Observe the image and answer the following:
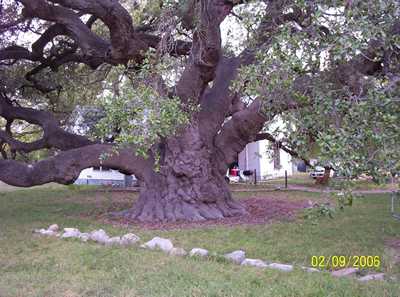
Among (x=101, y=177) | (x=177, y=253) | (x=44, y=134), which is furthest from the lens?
(x=101, y=177)

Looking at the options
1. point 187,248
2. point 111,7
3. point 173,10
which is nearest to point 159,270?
point 187,248

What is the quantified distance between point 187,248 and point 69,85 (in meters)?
9.89

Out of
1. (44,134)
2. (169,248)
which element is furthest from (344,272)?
(44,134)

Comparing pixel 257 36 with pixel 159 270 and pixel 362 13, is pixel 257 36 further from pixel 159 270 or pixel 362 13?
pixel 159 270

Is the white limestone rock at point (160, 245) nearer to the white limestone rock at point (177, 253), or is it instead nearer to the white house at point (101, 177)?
the white limestone rock at point (177, 253)

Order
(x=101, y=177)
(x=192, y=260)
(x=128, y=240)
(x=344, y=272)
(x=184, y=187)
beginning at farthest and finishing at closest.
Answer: (x=101, y=177) → (x=184, y=187) → (x=128, y=240) → (x=192, y=260) → (x=344, y=272)

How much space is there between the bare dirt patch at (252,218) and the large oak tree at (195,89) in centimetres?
44

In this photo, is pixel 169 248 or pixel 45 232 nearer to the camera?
pixel 169 248

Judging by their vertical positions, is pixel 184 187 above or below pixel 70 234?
above

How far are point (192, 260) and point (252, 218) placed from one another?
497cm

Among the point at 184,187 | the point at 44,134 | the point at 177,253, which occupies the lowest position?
the point at 177,253

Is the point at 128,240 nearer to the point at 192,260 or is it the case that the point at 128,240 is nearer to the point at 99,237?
the point at 99,237
